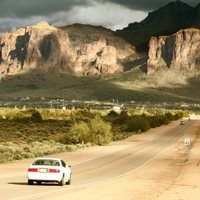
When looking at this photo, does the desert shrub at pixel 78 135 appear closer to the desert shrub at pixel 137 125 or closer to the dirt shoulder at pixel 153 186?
the dirt shoulder at pixel 153 186

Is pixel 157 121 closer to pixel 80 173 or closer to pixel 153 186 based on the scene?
pixel 80 173

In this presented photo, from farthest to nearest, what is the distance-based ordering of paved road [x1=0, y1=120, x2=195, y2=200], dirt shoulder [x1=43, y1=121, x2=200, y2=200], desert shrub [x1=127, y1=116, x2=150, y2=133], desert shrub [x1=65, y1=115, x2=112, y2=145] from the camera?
desert shrub [x1=127, y1=116, x2=150, y2=133]
desert shrub [x1=65, y1=115, x2=112, y2=145]
dirt shoulder [x1=43, y1=121, x2=200, y2=200]
paved road [x1=0, y1=120, x2=195, y2=200]

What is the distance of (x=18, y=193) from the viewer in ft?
65.3

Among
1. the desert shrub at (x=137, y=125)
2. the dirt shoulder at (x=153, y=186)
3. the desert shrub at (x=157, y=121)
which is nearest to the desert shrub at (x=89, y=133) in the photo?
the dirt shoulder at (x=153, y=186)

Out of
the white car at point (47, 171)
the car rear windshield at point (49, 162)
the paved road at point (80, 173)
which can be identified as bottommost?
the paved road at point (80, 173)

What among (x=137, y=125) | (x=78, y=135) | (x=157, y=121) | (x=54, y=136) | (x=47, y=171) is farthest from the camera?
(x=157, y=121)

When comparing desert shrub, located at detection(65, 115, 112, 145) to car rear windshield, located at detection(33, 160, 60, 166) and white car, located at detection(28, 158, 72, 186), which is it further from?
white car, located at detection(28, 158, 72, 186)

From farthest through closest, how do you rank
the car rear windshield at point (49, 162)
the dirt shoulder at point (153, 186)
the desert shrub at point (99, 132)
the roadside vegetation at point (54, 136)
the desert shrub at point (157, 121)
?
the desert shrub at point (157, 121) < the desert shrub at point (99, 132) < the roadside vegetation at point (54, 136) < the car rear windshield at point (49, 162) < the dirt shoulder at point (153, 186)

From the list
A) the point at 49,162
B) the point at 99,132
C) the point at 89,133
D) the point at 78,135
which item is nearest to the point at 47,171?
the point at 49,162

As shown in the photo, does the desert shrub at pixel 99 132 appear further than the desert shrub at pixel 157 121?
No

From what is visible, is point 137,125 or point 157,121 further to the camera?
point 157,121

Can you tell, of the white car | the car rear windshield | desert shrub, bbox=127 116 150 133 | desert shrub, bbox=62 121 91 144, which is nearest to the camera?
the white car

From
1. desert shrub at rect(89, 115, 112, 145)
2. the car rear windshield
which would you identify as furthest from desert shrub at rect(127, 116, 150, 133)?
the car rear windshield

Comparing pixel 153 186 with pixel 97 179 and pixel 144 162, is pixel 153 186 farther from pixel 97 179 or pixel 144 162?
pixel 144 162
